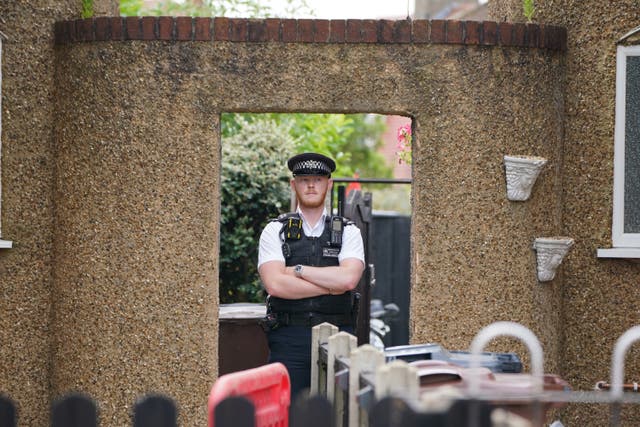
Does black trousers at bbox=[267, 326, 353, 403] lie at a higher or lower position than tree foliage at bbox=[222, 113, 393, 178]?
lower

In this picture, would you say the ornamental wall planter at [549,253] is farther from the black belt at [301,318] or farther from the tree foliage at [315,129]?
the tree foliage at [315,129]

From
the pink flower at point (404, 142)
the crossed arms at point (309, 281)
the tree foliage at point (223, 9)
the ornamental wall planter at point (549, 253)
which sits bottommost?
the crossed arms at point (309, 281)

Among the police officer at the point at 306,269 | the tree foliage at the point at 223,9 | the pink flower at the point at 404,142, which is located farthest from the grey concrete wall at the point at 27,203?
the tree foliage at the point at 223,9

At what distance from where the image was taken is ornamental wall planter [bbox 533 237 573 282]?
6.64 m

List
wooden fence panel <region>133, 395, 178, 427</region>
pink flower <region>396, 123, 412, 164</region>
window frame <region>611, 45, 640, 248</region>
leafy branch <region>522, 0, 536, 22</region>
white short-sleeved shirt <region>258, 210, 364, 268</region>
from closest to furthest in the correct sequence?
wooden fence panel <region>133, 395, 178, 427</region> → white short-sleeved shirt <region>258, 210, 364, 268</region> → window frame <region>611, 45, 640, 248</region> → leafy branch <region>522, 0, 536, 22</region> → pink flower <region>396, 123, 412, 164</region>

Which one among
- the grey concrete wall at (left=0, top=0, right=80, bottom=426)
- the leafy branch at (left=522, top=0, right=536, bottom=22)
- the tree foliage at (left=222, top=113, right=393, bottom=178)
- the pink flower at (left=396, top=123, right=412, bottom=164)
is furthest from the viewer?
the tree foliage at (left=222, top=113, right=393, bottom=178)

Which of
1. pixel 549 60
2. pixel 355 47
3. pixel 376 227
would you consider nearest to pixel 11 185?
pixel 355 47

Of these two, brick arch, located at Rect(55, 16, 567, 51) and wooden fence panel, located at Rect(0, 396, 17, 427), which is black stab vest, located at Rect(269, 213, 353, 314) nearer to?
brick arch, located at Rect(55, 16, 567, 51)

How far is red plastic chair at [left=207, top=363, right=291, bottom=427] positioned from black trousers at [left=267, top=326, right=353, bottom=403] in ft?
5.57

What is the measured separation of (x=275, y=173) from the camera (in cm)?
1121

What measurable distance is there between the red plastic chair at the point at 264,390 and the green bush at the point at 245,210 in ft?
21.2

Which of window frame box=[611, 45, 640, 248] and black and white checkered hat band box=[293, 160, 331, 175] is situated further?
window frame box=[611, 45, 640, 248]

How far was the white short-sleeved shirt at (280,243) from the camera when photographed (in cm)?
616

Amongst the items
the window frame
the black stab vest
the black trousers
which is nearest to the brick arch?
Result: the window frame
